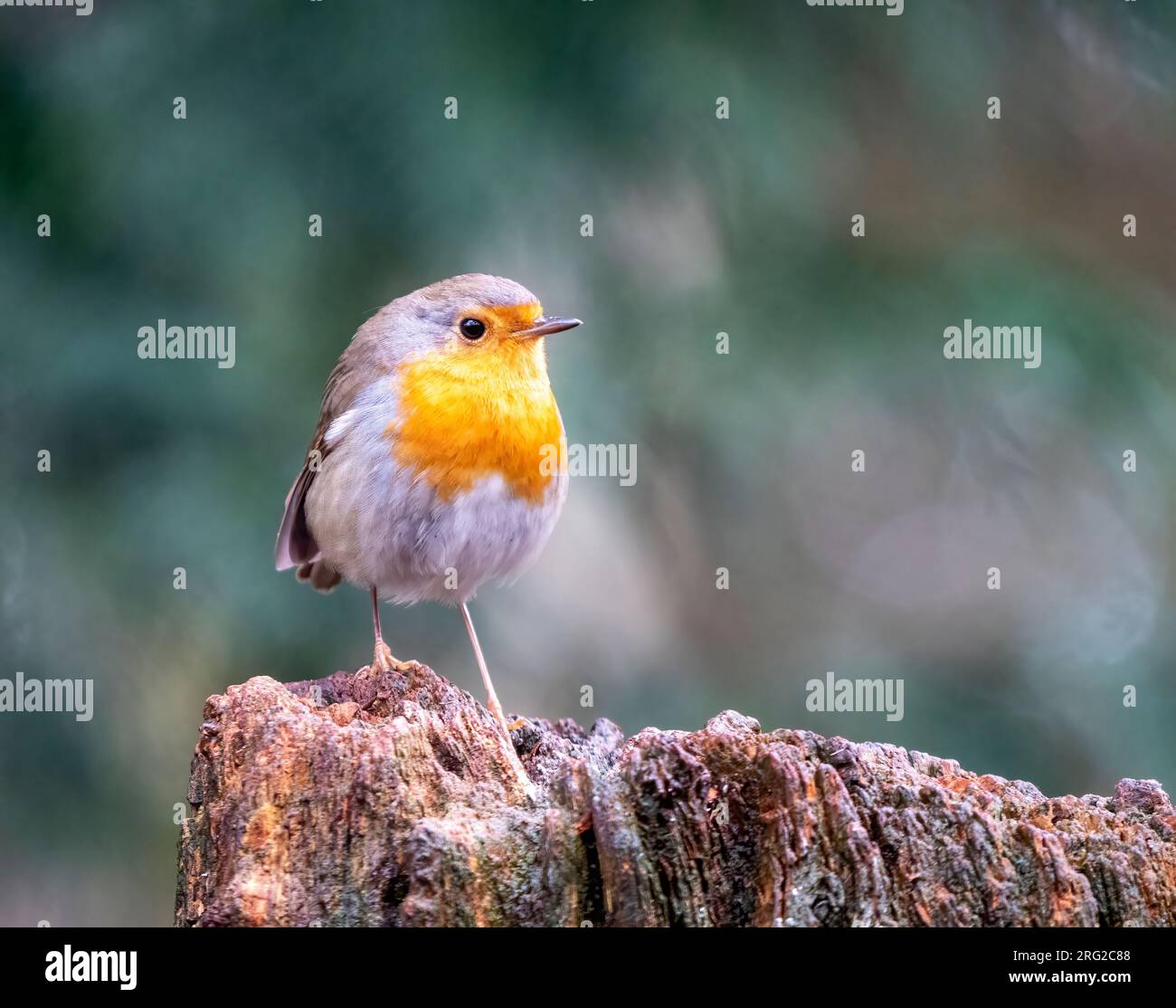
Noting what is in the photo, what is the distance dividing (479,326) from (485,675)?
4.05 ft

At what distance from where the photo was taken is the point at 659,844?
2736 millimetres

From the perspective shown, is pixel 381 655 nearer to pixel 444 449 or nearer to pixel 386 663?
pixel 386 663

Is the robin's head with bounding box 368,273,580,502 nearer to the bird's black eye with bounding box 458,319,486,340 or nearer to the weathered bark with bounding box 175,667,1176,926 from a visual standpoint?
the bird's black eye with bounding box 458,319,486,340

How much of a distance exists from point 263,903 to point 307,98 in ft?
11.6

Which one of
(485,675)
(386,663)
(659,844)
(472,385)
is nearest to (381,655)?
(386,663)

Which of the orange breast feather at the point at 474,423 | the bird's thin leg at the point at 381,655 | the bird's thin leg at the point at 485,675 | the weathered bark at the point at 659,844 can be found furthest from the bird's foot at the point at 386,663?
the weathered bark at the point at 659,844

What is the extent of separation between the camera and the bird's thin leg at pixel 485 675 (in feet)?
14.3

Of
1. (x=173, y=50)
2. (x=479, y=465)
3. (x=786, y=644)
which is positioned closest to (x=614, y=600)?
(x=786, y=644)

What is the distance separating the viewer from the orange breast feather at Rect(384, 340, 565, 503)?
4348 millimetres

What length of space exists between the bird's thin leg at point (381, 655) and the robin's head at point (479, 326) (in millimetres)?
874

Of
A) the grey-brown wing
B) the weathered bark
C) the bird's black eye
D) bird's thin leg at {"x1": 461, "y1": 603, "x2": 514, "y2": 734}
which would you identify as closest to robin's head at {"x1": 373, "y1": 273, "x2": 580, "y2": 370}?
the bird's black eye

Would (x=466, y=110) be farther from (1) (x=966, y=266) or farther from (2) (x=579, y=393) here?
(1) (x=966, y=266)
